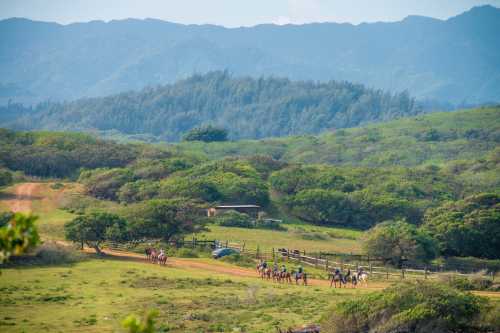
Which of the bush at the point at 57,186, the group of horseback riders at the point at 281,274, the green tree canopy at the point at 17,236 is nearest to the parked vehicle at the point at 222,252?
the group of horseback riders at the point at 281,274

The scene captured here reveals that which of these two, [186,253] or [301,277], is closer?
[301,277]

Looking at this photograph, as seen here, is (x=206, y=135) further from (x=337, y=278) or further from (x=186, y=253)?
(x=337, y=278)

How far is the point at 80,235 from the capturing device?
161 ft

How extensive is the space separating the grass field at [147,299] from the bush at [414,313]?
2.87 meters

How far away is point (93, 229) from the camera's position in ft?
163

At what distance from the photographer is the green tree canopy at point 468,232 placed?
191ft

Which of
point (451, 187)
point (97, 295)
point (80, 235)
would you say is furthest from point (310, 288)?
point (451, 187)

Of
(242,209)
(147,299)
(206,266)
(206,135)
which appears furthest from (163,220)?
(206,135)

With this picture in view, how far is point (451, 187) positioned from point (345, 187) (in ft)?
46.3

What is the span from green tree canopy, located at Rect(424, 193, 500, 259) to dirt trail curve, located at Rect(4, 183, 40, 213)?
104 ft

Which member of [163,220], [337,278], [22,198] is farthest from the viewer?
[22,198]

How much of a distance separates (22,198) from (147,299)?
134 ft

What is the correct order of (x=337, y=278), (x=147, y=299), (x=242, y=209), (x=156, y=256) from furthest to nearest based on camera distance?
(x=242, y=209) → (x=156, y=256) → (x=337, y=278) → (x=147, y=299)

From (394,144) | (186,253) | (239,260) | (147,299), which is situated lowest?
(147,299)
